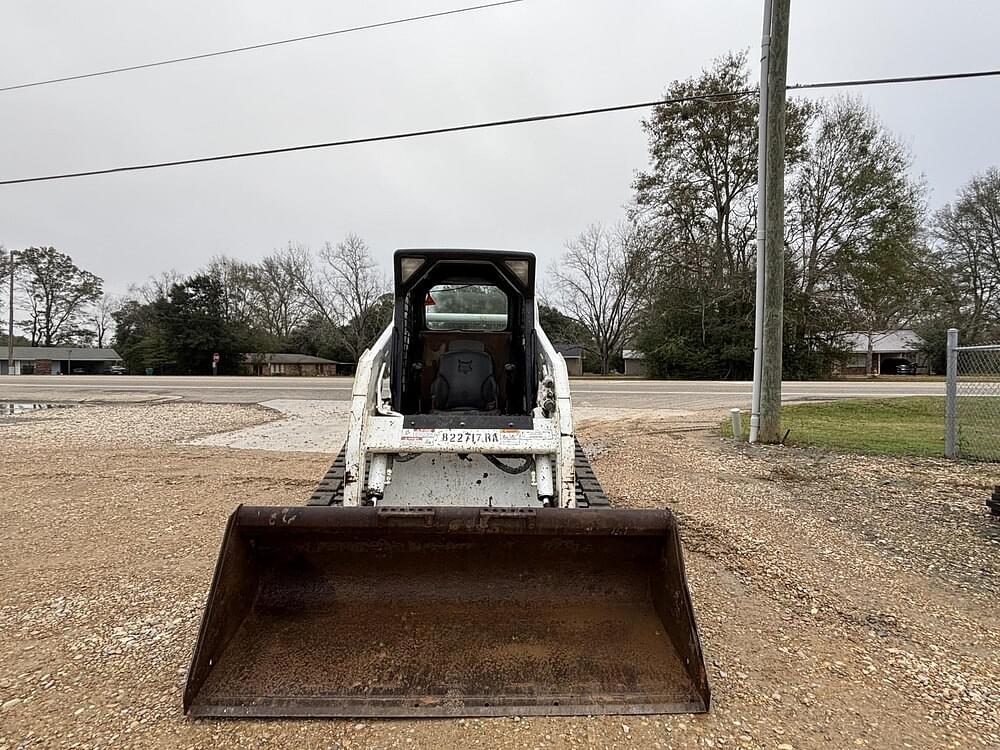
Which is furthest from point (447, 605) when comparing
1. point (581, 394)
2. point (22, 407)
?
point (581, 394)

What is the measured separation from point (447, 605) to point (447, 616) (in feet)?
0.19

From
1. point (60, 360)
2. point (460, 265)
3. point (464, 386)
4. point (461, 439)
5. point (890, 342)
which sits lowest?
point (461, 439)

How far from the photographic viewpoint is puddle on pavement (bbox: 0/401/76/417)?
14.7 m

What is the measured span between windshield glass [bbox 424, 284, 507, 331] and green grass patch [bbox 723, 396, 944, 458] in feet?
20.6

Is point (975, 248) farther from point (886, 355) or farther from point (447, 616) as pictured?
point (447, 616)

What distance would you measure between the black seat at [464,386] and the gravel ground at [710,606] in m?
1.90

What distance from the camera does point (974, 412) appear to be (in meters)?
10.2

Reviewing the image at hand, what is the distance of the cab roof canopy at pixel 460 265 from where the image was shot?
4.46 metres

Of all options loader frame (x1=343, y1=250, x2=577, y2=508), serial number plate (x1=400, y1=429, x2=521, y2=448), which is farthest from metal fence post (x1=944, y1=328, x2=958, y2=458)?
serial number plate (x1=400, y1=429, x2=521, y2=448)

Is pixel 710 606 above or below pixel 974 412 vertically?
below

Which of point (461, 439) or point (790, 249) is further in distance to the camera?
point (790, 249)

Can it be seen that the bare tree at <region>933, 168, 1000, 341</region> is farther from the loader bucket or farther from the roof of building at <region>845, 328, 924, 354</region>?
the loader bucket

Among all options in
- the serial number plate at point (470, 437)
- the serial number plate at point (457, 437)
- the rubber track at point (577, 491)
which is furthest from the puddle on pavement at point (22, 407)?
the serial number plate at point (470, 437)

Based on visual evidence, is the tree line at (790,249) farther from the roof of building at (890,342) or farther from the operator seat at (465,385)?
the operator seat at (465,385)
